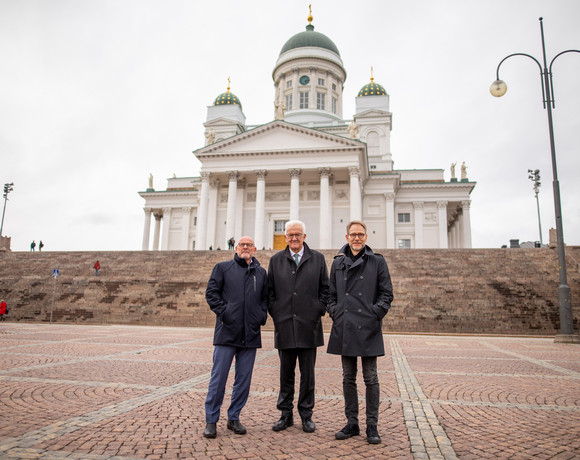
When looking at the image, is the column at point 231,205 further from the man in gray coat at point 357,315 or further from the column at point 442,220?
the man in gray coat at point 357,315

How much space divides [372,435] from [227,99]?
56.3 metres

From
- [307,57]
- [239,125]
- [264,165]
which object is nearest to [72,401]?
[264,165]

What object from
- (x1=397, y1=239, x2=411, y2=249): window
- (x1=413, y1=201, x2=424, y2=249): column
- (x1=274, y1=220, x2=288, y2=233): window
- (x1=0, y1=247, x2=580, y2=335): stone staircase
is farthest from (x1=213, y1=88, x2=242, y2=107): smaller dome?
(x1=0, y1=247, x2=580, y2=335): stone staircase

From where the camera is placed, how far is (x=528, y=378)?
711 cm

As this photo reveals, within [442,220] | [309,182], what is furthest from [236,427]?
[442,220]

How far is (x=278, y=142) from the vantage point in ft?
127

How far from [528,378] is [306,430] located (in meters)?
4.81

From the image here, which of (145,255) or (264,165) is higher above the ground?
(264,165)

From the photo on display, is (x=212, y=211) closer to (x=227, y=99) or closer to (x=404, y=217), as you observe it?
(x=404, y=217)

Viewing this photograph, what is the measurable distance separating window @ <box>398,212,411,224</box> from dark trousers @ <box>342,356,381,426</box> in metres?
43.4

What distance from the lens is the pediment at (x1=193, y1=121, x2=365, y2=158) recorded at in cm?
3759

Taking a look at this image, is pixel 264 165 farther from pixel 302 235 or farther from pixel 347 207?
pixel 302 235

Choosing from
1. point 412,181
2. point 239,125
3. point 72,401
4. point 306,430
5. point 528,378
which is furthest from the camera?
point 239,125

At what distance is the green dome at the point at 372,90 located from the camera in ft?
174
